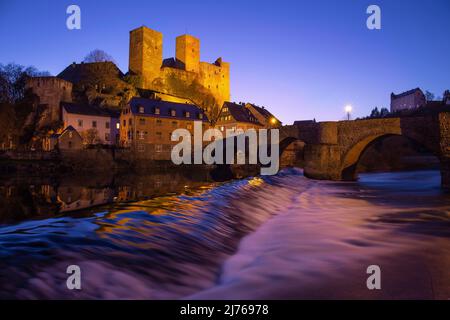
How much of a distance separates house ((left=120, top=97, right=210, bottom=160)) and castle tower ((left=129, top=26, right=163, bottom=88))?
1854cm

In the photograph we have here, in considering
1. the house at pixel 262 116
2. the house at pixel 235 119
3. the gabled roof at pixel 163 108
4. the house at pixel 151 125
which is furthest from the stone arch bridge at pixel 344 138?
the house at pixel 262 116

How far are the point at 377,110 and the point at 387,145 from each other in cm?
Result: 9689

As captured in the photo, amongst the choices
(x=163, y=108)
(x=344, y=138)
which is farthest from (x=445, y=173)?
(x=163, y=108)

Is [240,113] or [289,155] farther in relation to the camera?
[240,113]

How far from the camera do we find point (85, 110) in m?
48.0

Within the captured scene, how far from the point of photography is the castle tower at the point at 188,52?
75125 millimetres

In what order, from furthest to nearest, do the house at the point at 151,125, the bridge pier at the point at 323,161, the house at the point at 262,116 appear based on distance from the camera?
1. the house at the point at 262,116
2. the house at the point at 151,125
3. the bridge pier at the point at 323,161

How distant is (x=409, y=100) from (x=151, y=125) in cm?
7173

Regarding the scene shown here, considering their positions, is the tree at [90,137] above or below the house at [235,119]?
below

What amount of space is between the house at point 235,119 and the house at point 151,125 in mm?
10905

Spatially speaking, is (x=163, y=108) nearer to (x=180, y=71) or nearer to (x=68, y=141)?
(x=68, y=141)

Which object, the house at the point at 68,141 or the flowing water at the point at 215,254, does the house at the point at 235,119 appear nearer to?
the house at the point at 68,141
